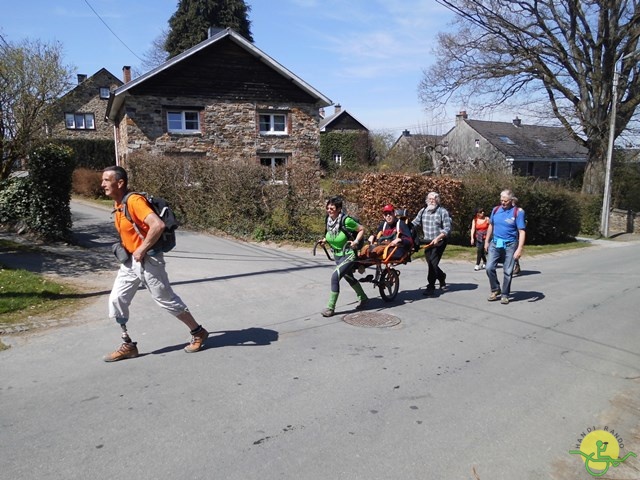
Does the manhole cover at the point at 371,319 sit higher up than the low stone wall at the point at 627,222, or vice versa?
the manhole cover at the point at 371,319

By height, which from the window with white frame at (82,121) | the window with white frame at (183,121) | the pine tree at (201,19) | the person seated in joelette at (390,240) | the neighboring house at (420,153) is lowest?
the person seated in joelette at (390,240)

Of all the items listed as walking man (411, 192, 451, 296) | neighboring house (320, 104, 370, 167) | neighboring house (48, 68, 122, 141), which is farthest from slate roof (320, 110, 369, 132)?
walking man (411, 192, 451, 296)

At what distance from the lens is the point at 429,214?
840cm

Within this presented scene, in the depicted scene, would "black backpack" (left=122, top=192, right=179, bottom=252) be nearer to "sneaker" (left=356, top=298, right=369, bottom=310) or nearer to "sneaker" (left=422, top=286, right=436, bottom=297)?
"sneaker" (left=356, top=298, right=369, bottom=310)

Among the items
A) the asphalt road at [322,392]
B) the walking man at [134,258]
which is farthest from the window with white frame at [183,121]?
the walking man at [134,258]

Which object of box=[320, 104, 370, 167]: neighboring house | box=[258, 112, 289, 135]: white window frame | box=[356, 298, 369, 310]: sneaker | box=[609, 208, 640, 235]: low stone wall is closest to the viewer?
box=[356, 298, 369, 310]: sneaker

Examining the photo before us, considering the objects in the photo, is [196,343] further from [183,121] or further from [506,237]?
[183,121]

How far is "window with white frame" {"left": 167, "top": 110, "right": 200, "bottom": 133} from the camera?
996 inches

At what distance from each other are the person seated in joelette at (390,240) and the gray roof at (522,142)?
3816 cm

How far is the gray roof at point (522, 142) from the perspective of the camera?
43750mm

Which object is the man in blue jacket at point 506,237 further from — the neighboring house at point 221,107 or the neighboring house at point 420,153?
the neighboring house at point 420,153

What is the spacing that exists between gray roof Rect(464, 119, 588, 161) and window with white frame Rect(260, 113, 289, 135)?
→ 75.5ft

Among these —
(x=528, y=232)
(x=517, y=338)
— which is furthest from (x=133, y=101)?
(x=517, y=338)

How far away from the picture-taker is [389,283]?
7605 millimetres
